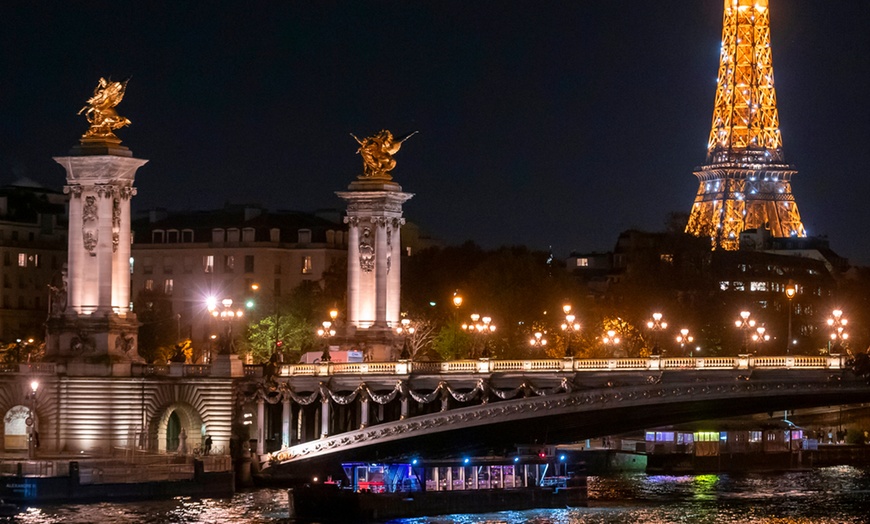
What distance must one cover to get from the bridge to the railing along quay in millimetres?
54

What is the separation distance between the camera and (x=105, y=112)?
10788cm

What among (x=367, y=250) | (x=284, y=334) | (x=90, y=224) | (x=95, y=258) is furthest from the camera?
(x=284, y=334)

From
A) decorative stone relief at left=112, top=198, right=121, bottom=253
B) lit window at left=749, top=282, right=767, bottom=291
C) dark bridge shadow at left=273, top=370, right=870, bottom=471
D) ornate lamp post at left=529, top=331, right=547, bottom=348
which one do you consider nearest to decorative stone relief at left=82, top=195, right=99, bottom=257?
decorative stone relief at left=112, top=198, right=121, bottom=253

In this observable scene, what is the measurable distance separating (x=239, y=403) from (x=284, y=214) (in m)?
66.7

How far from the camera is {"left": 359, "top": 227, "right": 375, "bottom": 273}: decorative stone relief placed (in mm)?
119312

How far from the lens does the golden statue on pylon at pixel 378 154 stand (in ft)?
392

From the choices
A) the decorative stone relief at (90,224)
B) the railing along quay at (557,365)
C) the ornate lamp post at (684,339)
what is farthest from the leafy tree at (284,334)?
the decorative stone relief at (90,224)

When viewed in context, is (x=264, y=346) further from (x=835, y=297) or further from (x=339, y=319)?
(x=835, y=297)

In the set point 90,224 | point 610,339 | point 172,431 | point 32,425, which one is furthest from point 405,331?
point 32,425

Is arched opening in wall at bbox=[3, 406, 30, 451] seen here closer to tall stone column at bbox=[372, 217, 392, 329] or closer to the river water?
the river water

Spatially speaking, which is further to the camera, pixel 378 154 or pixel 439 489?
pixel 378 154

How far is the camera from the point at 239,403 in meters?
107

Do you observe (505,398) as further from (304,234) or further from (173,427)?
(304,234)

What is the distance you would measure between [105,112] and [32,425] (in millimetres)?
14439
